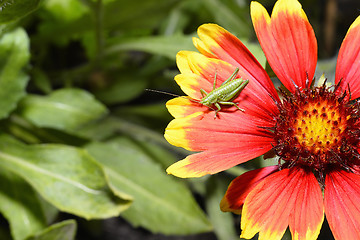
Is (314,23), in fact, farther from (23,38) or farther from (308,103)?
(23,38)

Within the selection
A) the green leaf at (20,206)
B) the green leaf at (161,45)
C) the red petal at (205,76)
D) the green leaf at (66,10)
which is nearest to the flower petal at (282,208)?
the red petal at (205,76)

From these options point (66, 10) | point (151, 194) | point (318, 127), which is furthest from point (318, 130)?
point (66, 10)

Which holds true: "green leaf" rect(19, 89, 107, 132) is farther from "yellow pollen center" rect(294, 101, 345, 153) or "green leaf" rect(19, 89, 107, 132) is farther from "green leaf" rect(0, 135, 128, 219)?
"yellow pollen center" rect(294, 101, 345, 153)

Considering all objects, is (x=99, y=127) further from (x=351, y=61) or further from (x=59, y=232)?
(x=351, y=61)

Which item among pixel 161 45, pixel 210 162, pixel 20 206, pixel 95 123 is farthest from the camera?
pixel 95 123

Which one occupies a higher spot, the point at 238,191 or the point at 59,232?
the point at 238,191
